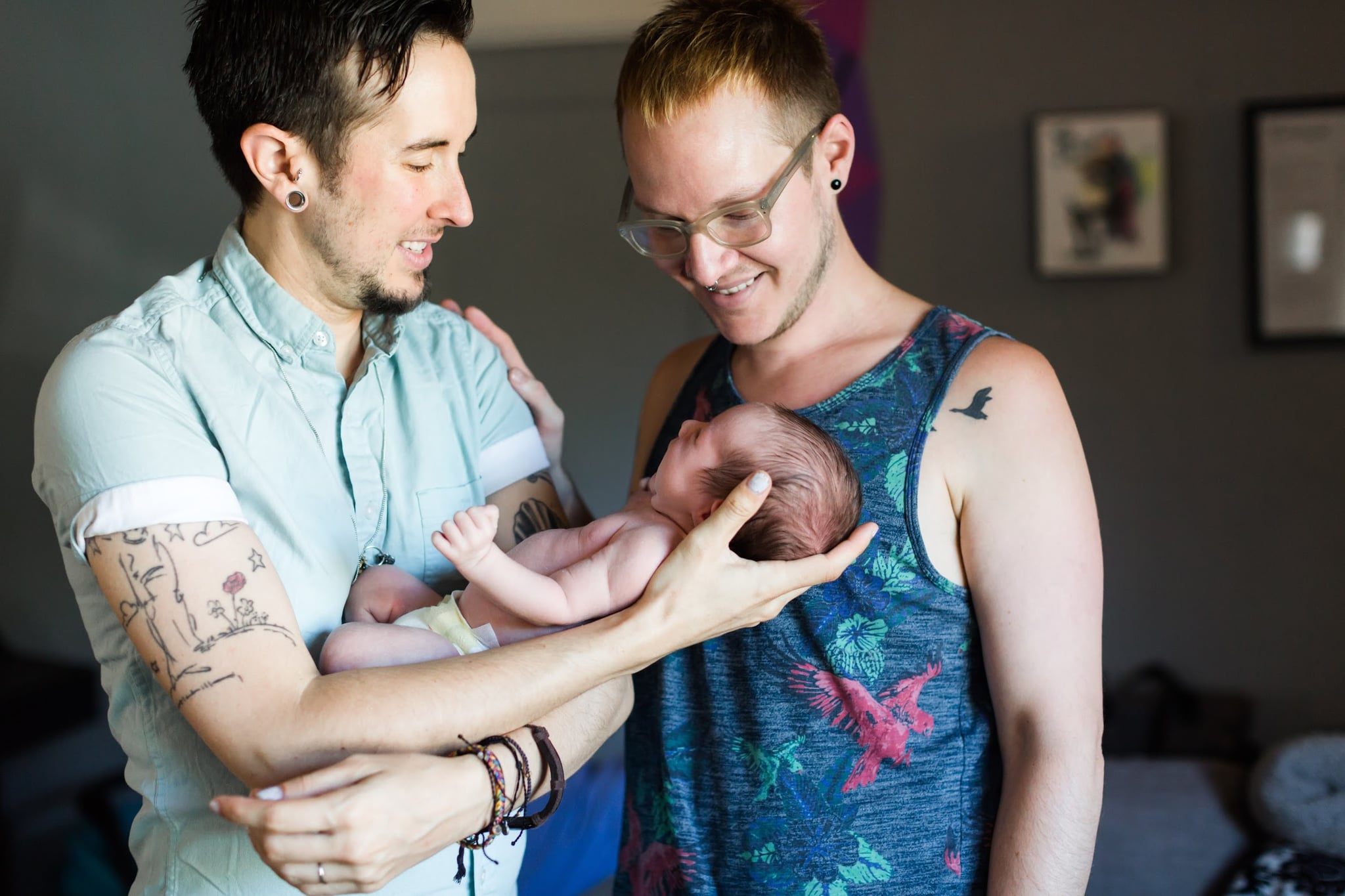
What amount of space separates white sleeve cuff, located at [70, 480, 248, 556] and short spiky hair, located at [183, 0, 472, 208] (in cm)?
49

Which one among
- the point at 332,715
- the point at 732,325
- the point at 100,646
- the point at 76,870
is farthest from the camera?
the point at 76,870

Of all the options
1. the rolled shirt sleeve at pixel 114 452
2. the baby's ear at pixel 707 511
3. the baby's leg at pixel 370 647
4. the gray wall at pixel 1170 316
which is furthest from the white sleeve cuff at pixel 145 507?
the gray wall at pixel 1170 316

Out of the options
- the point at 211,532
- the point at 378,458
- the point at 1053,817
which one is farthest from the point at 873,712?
the point at 211,532

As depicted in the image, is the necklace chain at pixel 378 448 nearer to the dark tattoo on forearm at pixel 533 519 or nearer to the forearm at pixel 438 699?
the dark tattoo on forearm at pixel 533 519

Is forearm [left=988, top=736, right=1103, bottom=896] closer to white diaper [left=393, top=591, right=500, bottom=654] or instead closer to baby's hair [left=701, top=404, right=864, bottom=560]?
baby's hair [left=701, top=404, right=864, bottom=560]

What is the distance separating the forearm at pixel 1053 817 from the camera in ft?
4.69

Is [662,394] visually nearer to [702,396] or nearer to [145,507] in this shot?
[702,396]

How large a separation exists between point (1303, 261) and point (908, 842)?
365 centimetres

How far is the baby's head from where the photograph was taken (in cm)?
151

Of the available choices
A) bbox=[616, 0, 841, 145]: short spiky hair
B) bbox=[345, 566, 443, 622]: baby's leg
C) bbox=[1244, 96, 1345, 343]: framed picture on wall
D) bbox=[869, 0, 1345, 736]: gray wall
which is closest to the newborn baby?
bbox=[345, 566, 443, 622]: baby's leg

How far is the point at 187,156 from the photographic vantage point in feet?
12.8

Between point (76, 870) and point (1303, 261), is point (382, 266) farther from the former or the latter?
point (1303, 261)

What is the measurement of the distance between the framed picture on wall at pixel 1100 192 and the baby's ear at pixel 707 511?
3156 mm

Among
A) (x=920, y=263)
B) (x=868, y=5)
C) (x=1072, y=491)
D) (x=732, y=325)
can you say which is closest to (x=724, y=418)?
(x=732, y=325)
